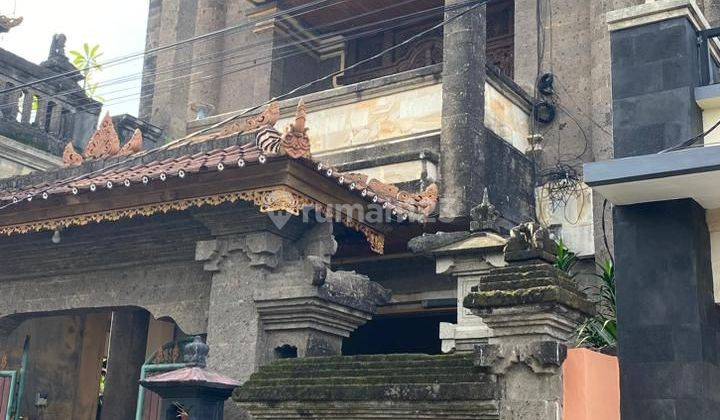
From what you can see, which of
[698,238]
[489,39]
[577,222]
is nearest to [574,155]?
[577,222]

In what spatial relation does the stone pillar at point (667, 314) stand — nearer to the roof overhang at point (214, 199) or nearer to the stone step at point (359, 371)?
the stone step at point (359, 371)

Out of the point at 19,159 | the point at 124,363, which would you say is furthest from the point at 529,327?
the point at 19,159

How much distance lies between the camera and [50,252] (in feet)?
41.0

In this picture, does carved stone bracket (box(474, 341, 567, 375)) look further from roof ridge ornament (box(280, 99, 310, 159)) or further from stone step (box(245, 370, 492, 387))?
roof ridge ornament (box(280, 99, 310, 159))

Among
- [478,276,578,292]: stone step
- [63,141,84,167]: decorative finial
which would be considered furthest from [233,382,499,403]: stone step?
[63,141,84,167]: decorative finial

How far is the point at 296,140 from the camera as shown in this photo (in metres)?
9.47

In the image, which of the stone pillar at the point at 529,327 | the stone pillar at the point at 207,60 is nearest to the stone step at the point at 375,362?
the stone pillar at the point at 529,327

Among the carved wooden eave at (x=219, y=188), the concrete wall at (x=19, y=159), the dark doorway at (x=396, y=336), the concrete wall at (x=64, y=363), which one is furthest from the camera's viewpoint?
the concrete wall at (x=19, y=159)

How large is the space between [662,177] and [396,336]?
781cm

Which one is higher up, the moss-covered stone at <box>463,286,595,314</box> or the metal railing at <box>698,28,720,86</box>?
the metal railing at <box>698,28,720,86</box>

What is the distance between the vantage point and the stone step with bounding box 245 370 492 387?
292 inches

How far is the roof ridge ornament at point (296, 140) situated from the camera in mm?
9328

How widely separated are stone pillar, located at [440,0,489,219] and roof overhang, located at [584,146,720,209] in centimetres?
412

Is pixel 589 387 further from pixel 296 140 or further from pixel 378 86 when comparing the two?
pixel 378 86
